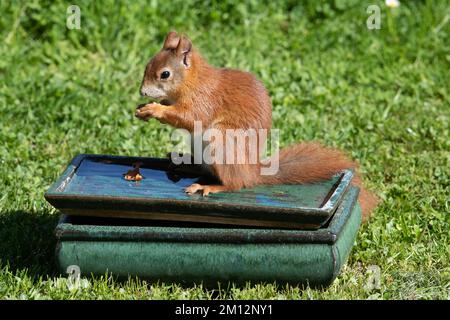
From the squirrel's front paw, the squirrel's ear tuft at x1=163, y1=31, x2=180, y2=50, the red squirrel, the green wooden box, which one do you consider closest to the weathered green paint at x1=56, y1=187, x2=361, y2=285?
the green wooden box

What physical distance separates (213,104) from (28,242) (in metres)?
1.22

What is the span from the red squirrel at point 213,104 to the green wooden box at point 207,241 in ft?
0.60

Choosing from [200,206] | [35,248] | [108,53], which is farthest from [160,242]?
[108,53]

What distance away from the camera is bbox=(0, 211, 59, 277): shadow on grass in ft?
14.2

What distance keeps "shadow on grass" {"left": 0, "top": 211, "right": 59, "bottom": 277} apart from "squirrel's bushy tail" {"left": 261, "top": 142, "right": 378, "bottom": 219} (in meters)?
1.15

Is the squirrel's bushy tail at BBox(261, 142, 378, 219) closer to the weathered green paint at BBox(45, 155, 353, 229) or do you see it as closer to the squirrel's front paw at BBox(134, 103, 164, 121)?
the weathered green paint at BBox(45, 155, 353, 229)

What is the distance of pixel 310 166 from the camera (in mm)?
4422

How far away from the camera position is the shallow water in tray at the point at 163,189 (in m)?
3.99

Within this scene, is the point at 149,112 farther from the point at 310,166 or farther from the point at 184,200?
the point at 310,166

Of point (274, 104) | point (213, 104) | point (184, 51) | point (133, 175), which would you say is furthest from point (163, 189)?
point (274, 104)

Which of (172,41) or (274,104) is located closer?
(172,41)

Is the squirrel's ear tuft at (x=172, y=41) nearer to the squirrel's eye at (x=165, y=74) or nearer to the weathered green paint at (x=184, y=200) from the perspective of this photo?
the squirrel's eye at (x=165, y=74)

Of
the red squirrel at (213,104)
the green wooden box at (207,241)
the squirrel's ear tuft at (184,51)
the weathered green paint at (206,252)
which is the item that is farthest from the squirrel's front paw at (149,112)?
the weathered green paint at (206,252)
